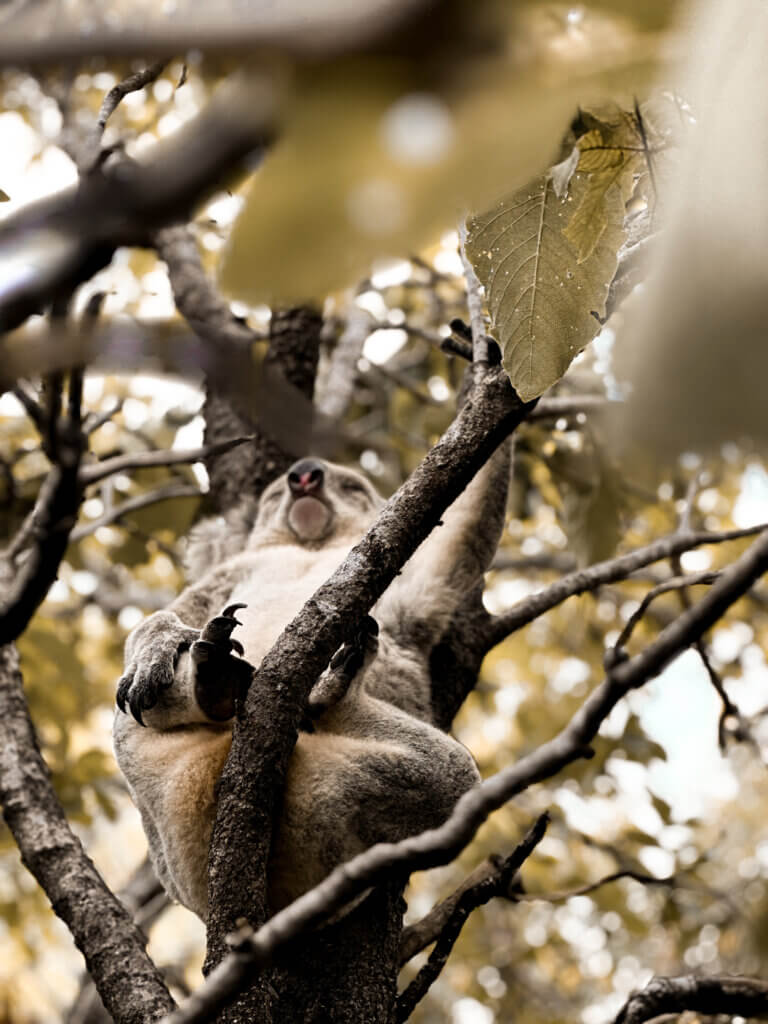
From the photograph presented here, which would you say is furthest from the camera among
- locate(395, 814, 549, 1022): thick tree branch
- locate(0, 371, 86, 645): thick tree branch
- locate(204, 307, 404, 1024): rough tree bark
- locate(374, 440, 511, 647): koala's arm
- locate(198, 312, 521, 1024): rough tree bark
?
locate(374, 440, 511, 647): koala's arm

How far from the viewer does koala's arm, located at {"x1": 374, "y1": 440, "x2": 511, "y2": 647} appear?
4.23 metres

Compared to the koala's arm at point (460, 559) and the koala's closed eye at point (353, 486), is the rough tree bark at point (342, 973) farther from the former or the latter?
the koala's closed eye at point (353, 486)

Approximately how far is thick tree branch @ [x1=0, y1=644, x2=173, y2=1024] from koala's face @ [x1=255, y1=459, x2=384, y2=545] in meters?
1.44

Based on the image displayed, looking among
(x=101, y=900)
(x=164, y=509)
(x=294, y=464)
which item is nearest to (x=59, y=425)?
(x=101, y=900)

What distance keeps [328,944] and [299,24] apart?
114 inches

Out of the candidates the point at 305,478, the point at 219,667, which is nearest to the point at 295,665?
the point at 219,667

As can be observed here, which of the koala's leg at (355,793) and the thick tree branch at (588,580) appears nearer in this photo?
the koala's leg at (355,793)

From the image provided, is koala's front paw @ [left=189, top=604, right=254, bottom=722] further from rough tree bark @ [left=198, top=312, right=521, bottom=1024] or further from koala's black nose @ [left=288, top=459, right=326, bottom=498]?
koala's black nose @ [left=288, top=459, right=326, bottom=498]

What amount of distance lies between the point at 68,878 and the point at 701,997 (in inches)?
79.2

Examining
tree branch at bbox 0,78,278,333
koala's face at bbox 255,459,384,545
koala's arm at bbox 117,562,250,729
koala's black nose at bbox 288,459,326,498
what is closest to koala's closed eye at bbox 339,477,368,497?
koala's face at bbox 255,459,384,545

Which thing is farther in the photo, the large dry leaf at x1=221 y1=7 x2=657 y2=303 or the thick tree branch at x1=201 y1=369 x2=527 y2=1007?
the thick tree branch at x1=201 y1=369 x2=527 y2=1007

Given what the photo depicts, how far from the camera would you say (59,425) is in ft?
5.52

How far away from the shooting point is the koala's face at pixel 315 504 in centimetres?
482

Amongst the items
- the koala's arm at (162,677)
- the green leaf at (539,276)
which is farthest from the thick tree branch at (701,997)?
the green leaf at (539,276)
